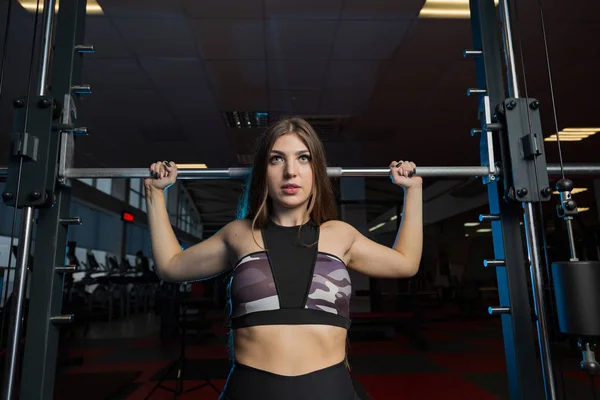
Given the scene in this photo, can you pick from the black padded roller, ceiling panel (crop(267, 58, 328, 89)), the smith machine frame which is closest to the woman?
the smith machine frame

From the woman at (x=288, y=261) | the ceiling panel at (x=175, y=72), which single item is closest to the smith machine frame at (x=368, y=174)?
the woman at (x=288, y=261)

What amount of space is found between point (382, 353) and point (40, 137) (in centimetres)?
439

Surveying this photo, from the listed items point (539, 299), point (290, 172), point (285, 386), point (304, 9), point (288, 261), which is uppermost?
point (304, 9)

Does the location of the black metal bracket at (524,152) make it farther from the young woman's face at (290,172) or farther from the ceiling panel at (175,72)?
the ceiling panel at (175,72)

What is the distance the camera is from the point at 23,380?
1.09m

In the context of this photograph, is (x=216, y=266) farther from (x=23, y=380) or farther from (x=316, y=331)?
(x=23, y=380)

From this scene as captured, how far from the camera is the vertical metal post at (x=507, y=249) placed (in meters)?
1.11

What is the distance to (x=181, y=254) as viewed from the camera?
1143 mm

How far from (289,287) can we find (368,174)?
1.46 ft

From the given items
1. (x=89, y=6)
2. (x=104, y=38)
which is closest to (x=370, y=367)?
(x=104, y=38)

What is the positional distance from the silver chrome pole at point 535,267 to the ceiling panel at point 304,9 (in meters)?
2.27

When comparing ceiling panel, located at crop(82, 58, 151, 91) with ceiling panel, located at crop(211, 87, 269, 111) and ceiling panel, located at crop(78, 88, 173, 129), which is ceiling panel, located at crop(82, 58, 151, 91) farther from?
ceiling panel, located at crop(211, 87, 269, 111)

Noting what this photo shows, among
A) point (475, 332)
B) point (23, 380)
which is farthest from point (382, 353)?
point (23, 380)

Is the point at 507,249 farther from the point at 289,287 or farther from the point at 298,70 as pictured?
the point at 298,70
